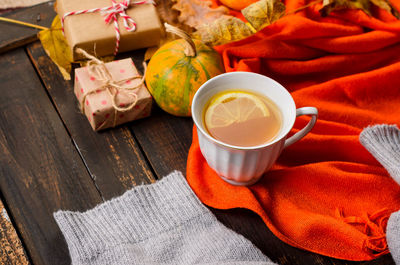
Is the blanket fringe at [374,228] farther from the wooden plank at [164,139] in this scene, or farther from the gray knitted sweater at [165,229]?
the wooden plank at [164,139]

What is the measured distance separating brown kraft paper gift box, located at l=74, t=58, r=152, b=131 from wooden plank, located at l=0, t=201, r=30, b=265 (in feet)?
0.74

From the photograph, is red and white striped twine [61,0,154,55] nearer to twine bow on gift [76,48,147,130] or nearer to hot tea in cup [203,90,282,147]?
twine bow on gift [76,48,147,130]

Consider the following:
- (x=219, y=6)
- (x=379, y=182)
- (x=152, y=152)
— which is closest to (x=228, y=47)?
(x=219, y=6)

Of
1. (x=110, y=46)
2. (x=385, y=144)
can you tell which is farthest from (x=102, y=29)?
(x=385, y=144)

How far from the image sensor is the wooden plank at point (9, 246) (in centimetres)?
67

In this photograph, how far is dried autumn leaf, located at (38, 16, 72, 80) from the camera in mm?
888

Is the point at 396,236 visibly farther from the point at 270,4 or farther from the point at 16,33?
the point at 16,33

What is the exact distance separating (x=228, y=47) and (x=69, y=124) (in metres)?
0.36

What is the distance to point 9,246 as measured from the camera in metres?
0.68

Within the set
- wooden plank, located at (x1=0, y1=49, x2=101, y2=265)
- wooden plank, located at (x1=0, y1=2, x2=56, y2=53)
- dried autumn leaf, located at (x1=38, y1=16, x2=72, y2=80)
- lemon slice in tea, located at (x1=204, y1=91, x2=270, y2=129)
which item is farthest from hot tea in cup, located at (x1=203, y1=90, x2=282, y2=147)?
wooden plank, located at (x1=0, y1=2, x2=56, y2=53)

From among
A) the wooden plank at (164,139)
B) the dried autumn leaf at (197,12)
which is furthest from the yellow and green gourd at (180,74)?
the dried autumn leaf at (197,12)

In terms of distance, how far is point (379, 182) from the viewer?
750 mm

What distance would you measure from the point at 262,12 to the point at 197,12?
183mm

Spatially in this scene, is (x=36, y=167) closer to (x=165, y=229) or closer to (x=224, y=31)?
(x=165, y=229)
